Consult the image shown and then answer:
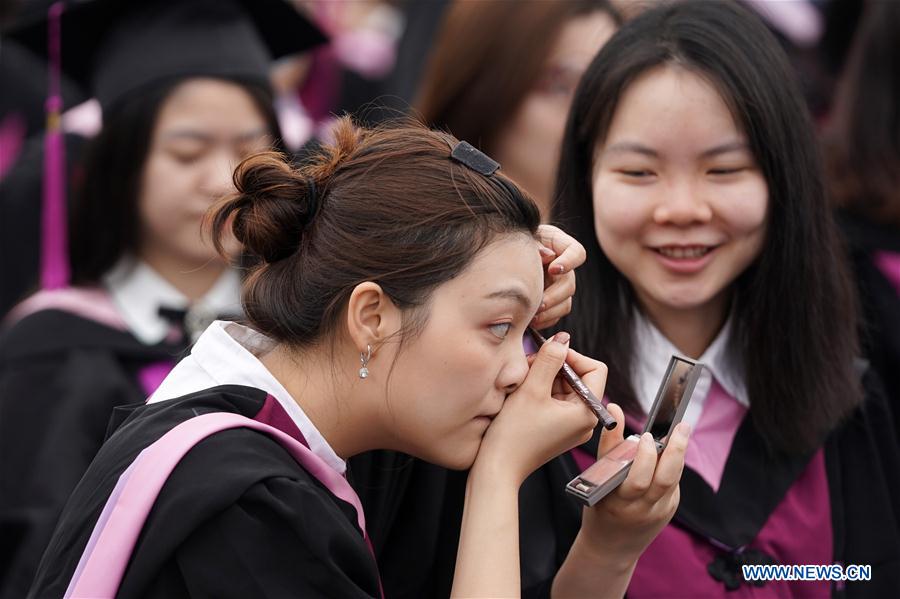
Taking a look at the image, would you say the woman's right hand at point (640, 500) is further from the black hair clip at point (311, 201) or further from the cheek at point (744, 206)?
the black hair clip at point (311, 201)

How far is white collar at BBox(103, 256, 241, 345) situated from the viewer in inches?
139

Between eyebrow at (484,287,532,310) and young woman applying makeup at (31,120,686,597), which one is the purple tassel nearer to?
young woman applying makeup at (31,120,686,597)

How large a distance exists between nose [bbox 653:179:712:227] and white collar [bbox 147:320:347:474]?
31.0 inches

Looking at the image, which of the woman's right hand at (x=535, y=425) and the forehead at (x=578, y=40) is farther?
the forehead at (x=578, y=40)

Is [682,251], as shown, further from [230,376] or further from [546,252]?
[230,376]

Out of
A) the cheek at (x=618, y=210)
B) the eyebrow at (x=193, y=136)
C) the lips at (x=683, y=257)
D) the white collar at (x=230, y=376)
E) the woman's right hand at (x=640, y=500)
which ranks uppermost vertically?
the eyebrow at (x=193, y=136)

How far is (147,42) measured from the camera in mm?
3598

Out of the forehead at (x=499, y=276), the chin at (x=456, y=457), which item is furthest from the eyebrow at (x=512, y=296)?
the chin at (x=456, y=457)

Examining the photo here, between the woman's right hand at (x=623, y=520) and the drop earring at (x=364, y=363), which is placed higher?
the drop earring at (x=364, y=363)

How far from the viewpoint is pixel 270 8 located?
3.86 meters

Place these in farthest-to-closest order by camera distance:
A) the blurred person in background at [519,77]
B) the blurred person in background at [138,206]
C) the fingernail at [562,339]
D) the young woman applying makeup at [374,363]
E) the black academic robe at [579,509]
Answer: the blurred person in background at [519,77], the blurred person in background at [138,206], the black academic robe at [579,509], the fingernail at [562,339], the young woman applying makeup at [374,363]

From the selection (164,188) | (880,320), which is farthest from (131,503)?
(880,320)

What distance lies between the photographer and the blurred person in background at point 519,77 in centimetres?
396

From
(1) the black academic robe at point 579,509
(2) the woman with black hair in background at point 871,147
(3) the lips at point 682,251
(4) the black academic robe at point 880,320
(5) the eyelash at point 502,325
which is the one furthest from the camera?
(2) the woman with black hair in background at point 871,147
